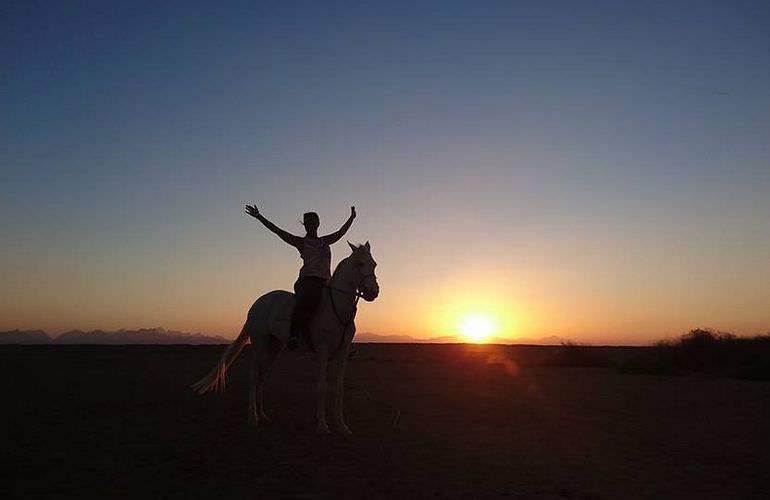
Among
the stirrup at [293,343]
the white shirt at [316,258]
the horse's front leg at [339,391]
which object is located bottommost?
the horse's front leg at [339,391]

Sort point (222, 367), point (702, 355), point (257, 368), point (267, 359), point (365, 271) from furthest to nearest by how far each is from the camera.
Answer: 1. point (702, 355)
2. point (222, 367)
3. point (267, 359)
4. point (257, 368)
5. point (365, 271)

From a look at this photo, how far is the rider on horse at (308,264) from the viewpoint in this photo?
31.3 feet

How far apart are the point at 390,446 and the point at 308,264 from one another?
10.2ft

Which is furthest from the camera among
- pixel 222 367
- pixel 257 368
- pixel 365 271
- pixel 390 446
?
pixel 222 367

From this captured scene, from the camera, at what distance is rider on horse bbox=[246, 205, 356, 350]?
31.3 ft

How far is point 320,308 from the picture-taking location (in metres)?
9.57

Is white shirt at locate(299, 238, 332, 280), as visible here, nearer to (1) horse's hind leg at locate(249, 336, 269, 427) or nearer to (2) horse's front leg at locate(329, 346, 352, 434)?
(2) horse's front leg at locate(329, 346, 352, 434)

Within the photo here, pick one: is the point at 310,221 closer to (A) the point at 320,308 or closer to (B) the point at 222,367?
(A) the point at 320,308

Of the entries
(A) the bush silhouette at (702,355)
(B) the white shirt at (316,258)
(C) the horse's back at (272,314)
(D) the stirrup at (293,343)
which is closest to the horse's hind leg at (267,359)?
(C) the horse's back at (272,314)

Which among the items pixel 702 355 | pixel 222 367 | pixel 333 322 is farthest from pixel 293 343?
pixel 702 355

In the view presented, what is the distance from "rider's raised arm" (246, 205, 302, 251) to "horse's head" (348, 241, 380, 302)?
3.40 ft

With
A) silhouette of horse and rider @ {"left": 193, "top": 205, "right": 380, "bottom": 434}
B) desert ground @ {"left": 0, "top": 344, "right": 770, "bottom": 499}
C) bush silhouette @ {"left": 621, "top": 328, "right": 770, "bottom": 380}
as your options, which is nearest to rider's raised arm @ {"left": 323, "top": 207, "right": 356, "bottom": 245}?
silhouette of horse and rider @ {"left": 193, "top": 205, "right": 380, "bottom": 434}

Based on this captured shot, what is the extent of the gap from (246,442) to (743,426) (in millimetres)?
8533

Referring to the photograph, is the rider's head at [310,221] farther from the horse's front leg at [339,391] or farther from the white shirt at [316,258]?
the horse's front leg at [339,391]
